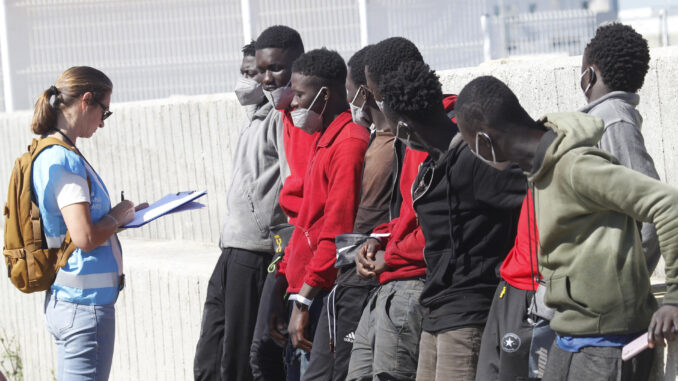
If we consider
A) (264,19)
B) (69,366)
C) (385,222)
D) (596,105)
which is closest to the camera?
(596,105)

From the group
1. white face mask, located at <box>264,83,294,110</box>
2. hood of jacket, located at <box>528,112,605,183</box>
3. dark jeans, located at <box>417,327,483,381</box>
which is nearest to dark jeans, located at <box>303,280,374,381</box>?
dark jeans, located at <box>417,327,483,381</box>

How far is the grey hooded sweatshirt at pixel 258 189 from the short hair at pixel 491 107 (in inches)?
84.5

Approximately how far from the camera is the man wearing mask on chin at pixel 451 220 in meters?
3.60

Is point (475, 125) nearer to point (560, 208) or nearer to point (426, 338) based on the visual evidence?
point (560, 208)

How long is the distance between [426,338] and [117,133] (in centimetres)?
492

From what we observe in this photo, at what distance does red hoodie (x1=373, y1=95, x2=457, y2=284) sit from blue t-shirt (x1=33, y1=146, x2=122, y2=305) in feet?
4.53

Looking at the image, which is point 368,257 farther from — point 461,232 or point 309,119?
point 309,119

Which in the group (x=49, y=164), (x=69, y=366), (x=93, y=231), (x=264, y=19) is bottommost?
(x=69, y=366)

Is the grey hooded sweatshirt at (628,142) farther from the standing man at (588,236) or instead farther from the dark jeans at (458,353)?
the dark jeans at (458,353)

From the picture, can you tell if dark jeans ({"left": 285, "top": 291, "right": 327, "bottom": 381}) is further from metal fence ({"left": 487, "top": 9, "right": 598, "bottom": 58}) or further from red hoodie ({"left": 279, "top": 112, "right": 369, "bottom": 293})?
metal fence ({"left": 487, "top": 9, "right": 598, "bottom": 58})

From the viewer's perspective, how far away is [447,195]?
362 cm

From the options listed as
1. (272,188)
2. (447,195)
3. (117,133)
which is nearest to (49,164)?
(272,188)

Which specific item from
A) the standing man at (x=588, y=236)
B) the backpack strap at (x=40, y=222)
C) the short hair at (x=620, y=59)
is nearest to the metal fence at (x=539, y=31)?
the short hair at (x=620, y=59)

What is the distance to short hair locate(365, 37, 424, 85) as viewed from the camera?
406cm
